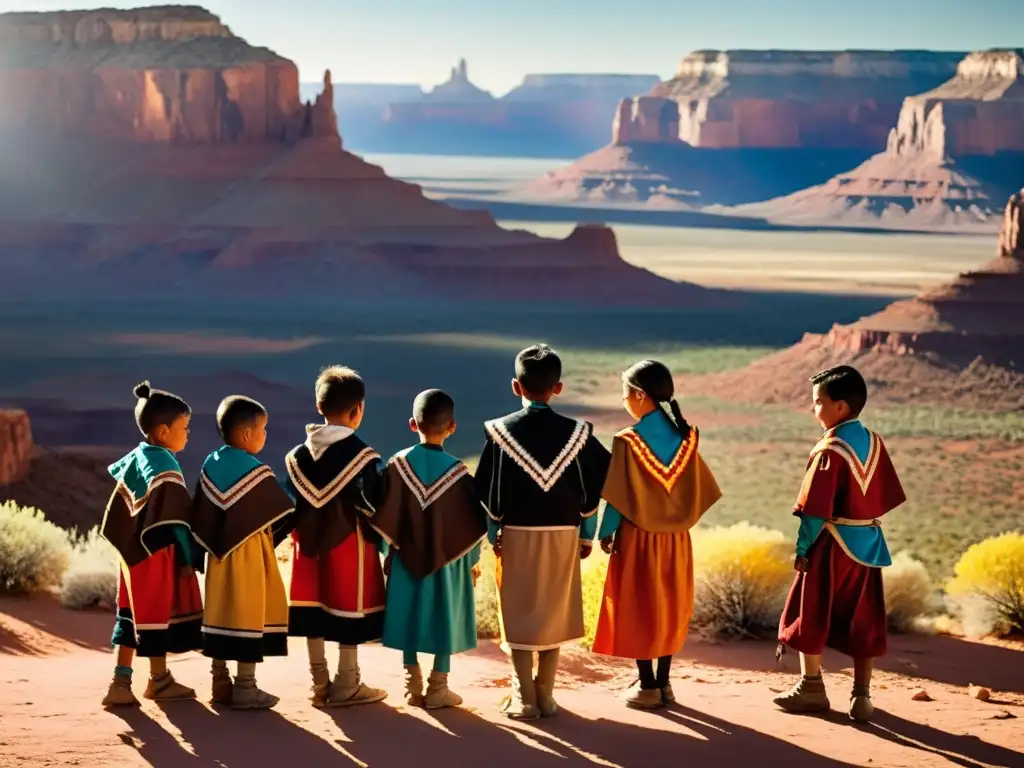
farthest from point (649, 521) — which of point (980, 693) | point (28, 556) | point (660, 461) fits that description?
point (28, 556)

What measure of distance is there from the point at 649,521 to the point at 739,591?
3439mm

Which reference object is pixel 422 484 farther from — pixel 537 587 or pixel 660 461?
pixel 660 461

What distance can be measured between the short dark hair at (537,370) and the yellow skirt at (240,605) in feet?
4.91

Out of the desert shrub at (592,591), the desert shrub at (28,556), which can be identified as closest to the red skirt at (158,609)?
the desert shrub at (592,591)

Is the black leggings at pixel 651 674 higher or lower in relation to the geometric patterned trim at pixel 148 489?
lower

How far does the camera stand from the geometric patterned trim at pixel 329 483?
30.6ft

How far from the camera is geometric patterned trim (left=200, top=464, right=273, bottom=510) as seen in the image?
9273mm

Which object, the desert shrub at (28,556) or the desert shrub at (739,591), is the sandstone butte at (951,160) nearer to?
the desert shrub at (739,591)

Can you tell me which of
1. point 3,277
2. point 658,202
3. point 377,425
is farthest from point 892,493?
point 658,202

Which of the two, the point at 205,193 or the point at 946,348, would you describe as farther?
the point at 205,193

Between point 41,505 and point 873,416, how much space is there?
22140 mm

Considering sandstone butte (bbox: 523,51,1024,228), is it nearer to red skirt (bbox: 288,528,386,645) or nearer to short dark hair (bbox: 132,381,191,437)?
red skirt (bbox: 288,528,386,645)

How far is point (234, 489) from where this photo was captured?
9.28m

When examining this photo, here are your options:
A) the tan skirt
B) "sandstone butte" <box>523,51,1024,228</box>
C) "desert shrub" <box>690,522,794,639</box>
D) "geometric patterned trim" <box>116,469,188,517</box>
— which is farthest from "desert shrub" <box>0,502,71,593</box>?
"sandstone butte" <box>523,51,1024,228</box>
